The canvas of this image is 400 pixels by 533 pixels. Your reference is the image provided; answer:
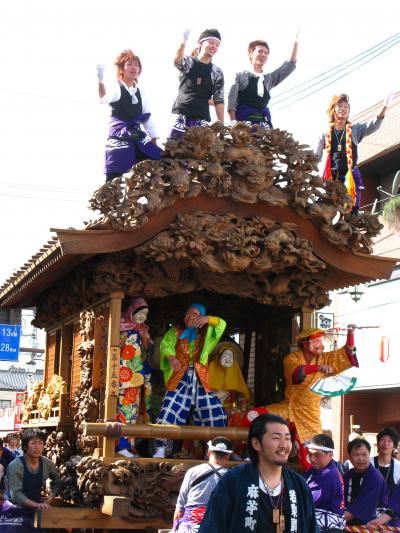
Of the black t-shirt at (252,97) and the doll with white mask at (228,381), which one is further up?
the black t-shirt at (252,97)

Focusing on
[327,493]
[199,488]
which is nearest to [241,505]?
[199,488]

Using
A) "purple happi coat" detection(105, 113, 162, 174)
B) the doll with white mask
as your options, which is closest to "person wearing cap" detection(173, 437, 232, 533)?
"purple happi coat" detection(105, 113, 162, 174)

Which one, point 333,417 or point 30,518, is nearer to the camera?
point 30,518

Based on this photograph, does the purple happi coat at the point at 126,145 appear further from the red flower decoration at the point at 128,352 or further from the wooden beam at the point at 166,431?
the wooden beam at the point at 166,431

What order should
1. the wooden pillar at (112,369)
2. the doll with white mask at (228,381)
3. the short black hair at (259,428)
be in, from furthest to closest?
the doll with white mask at (228,381) < the wooden pillar at (112,369) < the short black hair at (259,428)

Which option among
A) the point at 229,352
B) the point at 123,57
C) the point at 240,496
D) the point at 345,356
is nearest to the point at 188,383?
the point at 229,352

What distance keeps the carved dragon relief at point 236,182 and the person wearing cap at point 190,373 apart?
133 centimetres

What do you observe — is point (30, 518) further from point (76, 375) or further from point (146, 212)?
point (146, 212)

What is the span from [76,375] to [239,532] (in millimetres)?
5315

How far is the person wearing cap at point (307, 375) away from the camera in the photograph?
8.25 metres

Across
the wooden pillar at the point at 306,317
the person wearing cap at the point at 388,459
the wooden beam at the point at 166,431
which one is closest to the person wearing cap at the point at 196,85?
the wooden pillar at the point at 306,317

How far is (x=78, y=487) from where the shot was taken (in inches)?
319

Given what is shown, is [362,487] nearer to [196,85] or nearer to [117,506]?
[117,506]

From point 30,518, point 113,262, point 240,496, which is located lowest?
point 30,518
